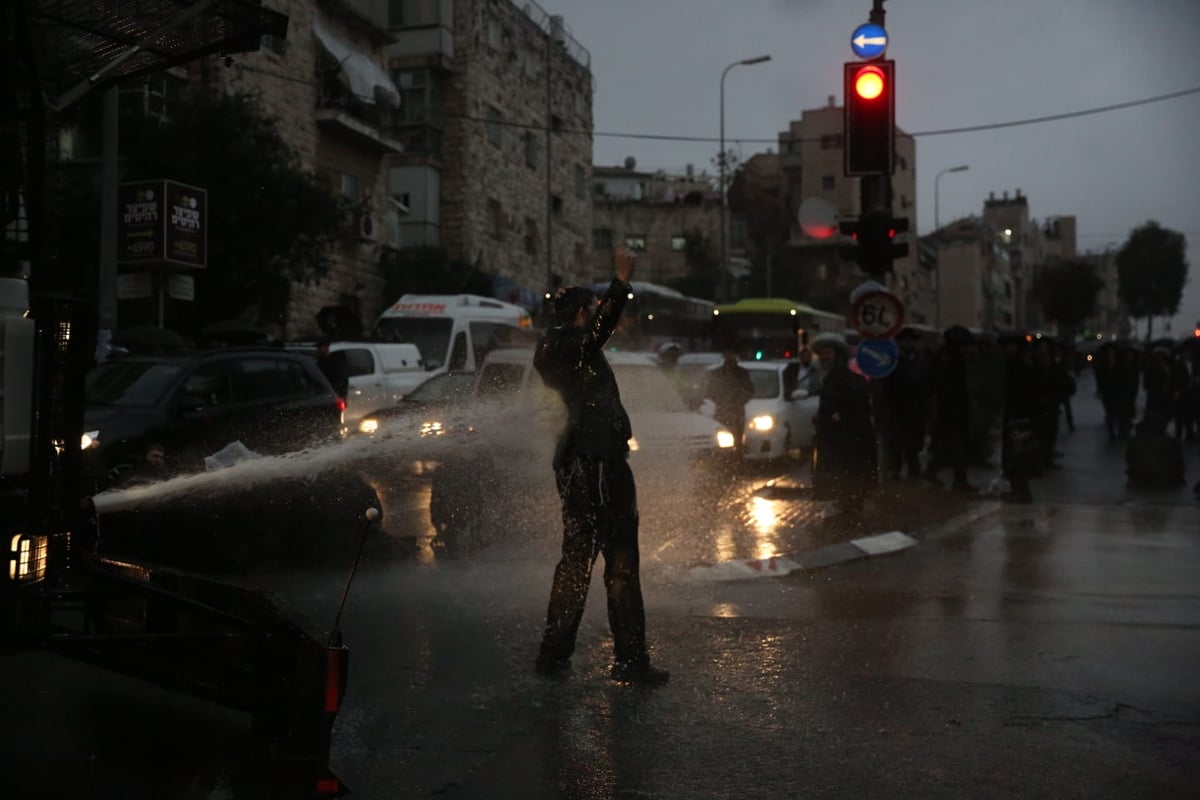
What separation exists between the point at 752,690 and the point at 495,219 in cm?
3541

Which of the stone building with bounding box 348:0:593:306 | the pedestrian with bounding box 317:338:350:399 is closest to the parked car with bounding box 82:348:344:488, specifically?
the pedestrian with bounding box 317:338:350:399

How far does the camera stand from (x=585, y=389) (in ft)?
18.8

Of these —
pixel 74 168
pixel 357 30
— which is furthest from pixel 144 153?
pixel 357 30

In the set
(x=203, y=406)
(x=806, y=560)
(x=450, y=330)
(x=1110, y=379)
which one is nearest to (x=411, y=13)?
(x=450, y=330)

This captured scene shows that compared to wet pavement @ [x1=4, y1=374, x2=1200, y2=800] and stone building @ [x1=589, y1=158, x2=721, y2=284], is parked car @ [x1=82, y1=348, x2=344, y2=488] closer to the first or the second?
wet pavement @ [x1=4, y1=374, x2=1200, y2=800]

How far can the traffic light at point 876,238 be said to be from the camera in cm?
1158

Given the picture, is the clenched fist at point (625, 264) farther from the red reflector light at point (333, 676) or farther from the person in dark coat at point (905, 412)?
the person in dark coat at point (905, 412)

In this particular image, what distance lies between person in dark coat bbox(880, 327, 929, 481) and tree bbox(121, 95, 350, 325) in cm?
1244

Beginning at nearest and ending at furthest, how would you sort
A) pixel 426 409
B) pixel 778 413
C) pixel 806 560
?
pixel 806 560, pixel 426 409, pixel 778 413

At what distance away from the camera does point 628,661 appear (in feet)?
18.8

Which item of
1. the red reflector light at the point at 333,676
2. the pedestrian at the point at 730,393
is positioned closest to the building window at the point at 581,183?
the pedestrian at the point at 730,393

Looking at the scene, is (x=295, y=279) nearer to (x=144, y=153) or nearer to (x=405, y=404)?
(x=144, y=153)

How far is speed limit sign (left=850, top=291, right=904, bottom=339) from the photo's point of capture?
12633 mm

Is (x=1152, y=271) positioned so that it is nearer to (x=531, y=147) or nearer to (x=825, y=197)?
(x=825, y=197)
